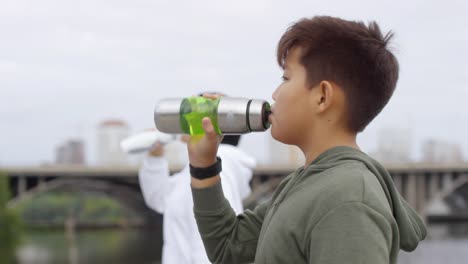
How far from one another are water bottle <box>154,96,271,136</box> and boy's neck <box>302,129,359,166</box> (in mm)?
82

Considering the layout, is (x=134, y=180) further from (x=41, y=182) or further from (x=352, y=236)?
(x=352, y=236)

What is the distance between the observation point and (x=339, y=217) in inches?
36.5

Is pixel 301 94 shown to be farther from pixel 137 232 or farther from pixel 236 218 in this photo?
pixel 137 232

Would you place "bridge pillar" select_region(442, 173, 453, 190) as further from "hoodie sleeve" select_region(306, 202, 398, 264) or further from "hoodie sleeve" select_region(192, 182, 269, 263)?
"hoodie sleeve" select_region(306, 202, 398, 264)

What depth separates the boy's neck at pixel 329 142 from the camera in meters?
1.08

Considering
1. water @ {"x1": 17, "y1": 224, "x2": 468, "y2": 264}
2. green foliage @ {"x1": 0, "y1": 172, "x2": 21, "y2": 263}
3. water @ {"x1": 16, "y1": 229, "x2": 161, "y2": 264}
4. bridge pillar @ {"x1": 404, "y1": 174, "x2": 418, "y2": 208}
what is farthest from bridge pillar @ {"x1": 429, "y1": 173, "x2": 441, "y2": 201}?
green foliage @ {"x1": 0, "y1": 172, "x2": 21, "y2": 263}

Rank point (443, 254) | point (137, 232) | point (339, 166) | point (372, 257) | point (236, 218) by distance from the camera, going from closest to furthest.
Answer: point (372, 257) < point (339, 166) < point (236, 218) < point (443, 254) < point (137, 232)

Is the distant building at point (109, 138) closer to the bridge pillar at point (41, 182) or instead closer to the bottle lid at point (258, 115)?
the bridge pillar at point (41, 182)

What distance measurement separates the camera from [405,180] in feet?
83.4

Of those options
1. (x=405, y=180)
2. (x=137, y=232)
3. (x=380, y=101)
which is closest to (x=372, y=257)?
(x=380, y=101)

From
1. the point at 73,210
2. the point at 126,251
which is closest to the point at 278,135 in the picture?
the point at 126,251

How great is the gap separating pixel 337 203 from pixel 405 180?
25266mm

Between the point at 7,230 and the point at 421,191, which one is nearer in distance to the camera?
the point at 7,230

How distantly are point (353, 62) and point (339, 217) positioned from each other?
0.78 feet
